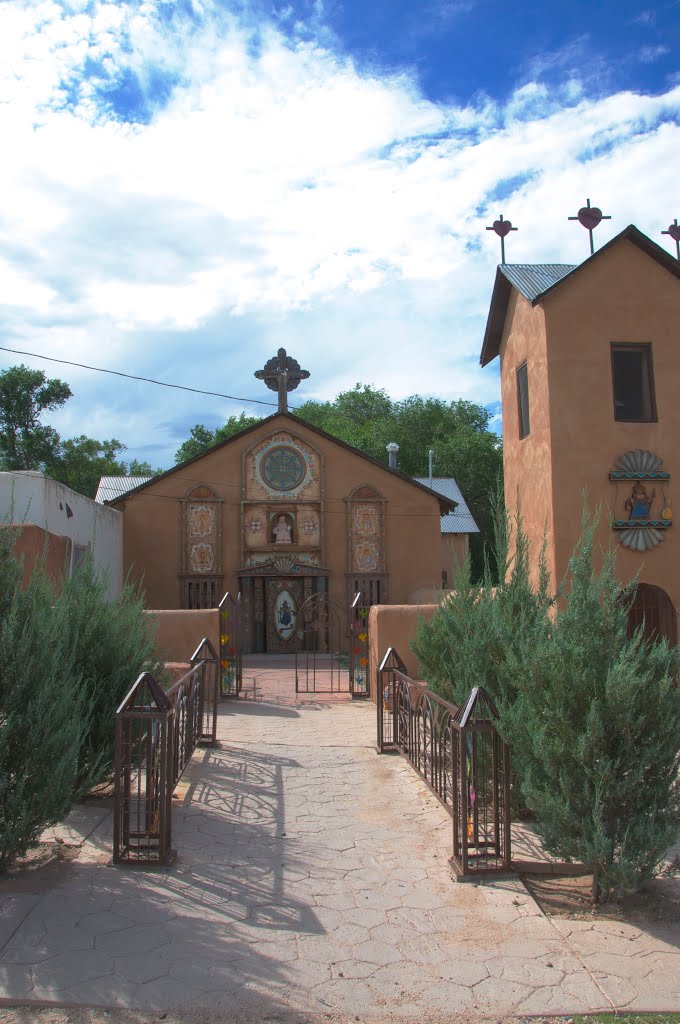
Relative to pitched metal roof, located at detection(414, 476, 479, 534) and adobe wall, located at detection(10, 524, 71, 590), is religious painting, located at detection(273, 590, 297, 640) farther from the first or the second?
pitched metal roof, located at detection(414, 476, 479, 534)

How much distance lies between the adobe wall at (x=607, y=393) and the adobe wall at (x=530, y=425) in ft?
0.45

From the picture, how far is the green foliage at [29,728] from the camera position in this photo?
465 cm

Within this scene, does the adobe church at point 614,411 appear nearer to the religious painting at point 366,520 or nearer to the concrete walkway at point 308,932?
the concrete walkway at point 308,932

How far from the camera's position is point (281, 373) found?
24234 millimetres

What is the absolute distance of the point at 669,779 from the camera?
4.52 m

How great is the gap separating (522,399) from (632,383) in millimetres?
1696

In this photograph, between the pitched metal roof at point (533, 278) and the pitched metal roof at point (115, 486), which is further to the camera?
the pitched metal roof at point (115, 486)

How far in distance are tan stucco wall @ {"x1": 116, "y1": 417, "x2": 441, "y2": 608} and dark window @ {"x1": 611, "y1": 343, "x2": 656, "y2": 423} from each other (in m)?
10.7

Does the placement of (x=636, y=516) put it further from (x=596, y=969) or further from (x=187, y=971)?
(x=187, y=971)

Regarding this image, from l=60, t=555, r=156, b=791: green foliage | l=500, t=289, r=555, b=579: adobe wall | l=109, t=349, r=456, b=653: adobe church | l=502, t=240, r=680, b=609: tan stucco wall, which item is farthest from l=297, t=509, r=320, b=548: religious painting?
l=60, t=555, r=156, b=791: green foliage

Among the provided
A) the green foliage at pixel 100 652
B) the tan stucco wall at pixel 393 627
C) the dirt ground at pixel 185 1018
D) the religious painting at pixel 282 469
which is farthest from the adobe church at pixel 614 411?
the religious painting at pixel 282 469

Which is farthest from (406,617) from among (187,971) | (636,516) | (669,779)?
(187,971)

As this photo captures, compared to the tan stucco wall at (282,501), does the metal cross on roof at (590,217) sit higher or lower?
higher

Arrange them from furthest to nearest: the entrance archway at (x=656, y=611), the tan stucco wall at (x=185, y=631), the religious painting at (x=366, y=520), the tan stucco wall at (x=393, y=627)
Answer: the religious painting at (x=366, y=520) < the tan stucco wall at (x=185, y=631) < the tan stucco wall at (x=393, y=627) < the entrance archway at (x=656, y=611)
